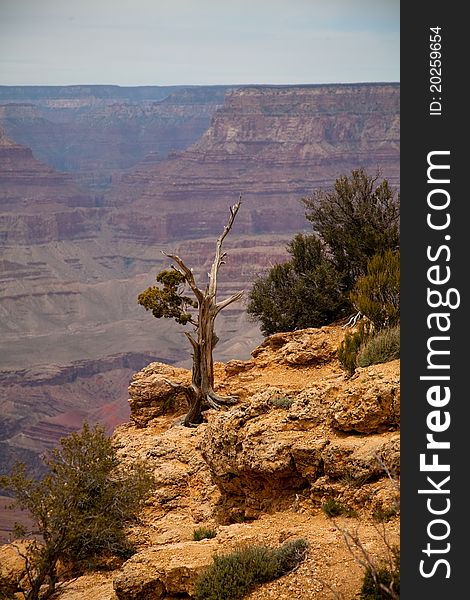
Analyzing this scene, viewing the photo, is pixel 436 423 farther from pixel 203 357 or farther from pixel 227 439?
pixel 203 357

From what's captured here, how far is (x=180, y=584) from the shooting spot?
30.5 feet

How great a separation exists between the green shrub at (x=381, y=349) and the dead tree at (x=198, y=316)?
3161 mm

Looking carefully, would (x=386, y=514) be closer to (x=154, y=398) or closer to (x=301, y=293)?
(x=154, y=398)

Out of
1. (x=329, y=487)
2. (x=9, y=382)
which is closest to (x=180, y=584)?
(x=329, y=487)

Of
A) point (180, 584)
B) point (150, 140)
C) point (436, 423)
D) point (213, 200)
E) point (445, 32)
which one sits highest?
point (150, 140)

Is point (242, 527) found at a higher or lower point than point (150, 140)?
lower

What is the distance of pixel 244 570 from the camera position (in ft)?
28.8

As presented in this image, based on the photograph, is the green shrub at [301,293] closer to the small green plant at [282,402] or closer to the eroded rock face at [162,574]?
the small green plant at [282,402]

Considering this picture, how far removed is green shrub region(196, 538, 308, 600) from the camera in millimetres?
8734

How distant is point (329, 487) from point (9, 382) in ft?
307

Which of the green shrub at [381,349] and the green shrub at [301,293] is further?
the green shrub at [301,293]

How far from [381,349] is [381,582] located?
16.4 ft

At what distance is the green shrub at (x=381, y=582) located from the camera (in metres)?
7.45

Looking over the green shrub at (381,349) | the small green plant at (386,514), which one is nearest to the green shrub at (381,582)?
the small green plant at (386,514)
